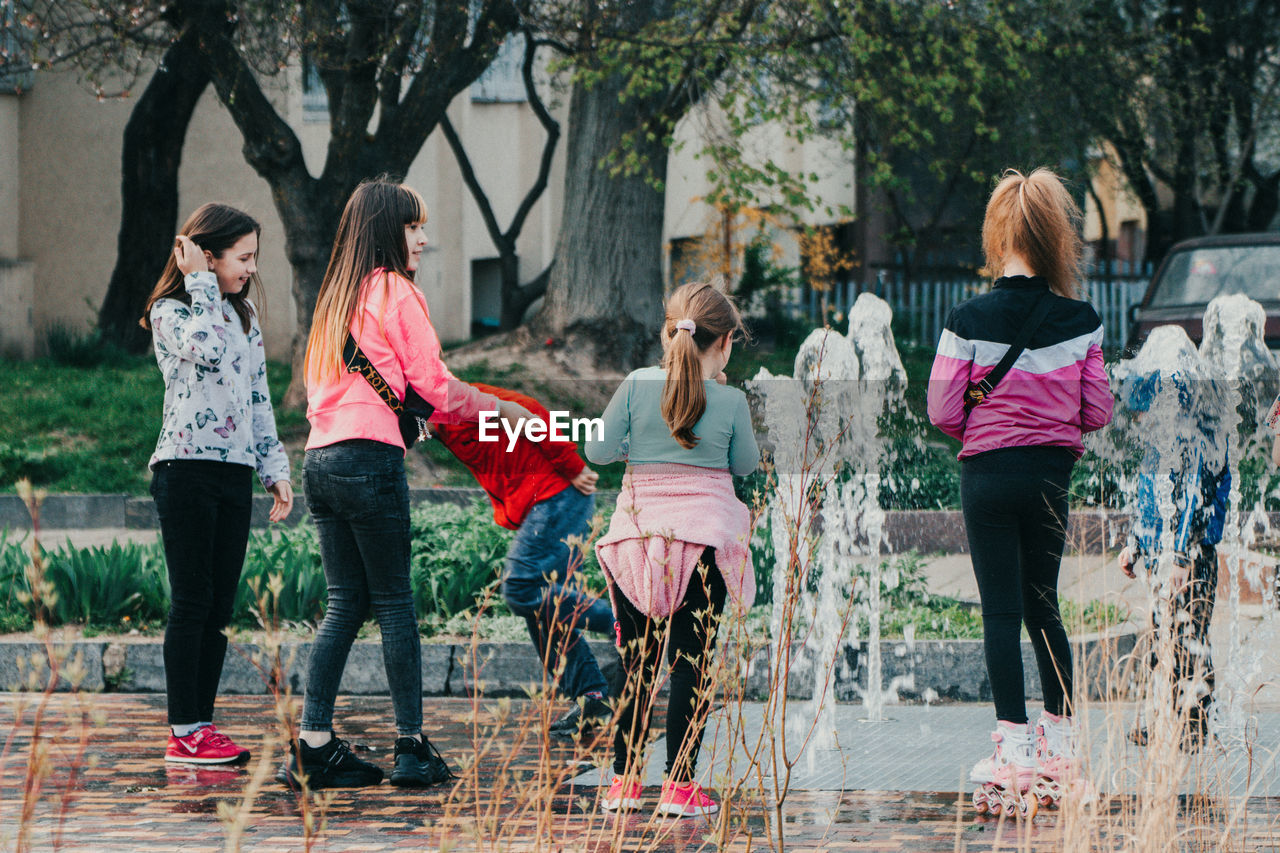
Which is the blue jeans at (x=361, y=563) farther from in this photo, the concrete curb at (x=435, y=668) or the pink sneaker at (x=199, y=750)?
the concrete curb at (x=435, y=668)

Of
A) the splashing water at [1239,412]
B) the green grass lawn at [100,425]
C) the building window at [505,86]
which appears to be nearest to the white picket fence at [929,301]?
the building window at [505,86]

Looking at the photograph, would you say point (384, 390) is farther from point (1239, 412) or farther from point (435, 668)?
point (1239, 412)

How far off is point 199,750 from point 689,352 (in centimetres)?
215

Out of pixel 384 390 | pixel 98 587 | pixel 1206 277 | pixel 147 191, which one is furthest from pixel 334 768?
pixel 147 191

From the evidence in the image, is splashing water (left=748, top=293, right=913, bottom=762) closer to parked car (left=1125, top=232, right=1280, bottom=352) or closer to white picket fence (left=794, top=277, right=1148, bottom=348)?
parked car (left=1125, top=232, right=1280, bottom=352)

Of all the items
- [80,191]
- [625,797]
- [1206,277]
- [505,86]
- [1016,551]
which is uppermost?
[505,86]

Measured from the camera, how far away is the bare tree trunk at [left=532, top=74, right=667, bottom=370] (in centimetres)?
1487

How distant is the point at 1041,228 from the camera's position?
451 cm

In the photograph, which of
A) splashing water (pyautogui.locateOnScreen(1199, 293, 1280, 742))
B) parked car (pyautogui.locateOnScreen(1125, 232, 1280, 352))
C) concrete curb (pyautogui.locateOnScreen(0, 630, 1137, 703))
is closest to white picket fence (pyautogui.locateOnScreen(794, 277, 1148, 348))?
parked car (pyautogui.locateOnScreen(1125, 232, 1280, 352))

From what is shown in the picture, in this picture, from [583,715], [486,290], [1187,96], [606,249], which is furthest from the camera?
[486,290]

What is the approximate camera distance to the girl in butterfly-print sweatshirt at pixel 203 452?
494 cm

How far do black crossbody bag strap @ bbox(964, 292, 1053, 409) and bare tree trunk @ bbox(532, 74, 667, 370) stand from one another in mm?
10367

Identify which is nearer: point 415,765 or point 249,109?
point 415,765

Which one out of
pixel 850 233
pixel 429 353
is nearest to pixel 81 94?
pixel 850 233
